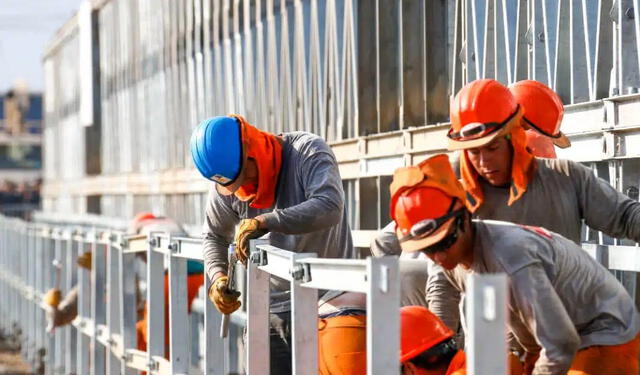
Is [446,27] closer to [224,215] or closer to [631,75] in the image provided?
[631,75]

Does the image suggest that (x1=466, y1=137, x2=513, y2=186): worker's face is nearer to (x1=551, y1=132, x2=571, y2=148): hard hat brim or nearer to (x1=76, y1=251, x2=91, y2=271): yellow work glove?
(x1=551, y1=132, x2=571, y2=148): hard hat brim

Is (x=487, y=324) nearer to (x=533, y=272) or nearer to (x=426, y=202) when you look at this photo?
(x=533, y=272)

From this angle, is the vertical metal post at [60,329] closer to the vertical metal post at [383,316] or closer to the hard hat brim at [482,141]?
the hard hat brim at [482,141]

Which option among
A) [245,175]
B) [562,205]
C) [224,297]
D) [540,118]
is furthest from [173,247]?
[562,205]

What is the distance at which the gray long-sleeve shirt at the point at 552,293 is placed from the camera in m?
4.40

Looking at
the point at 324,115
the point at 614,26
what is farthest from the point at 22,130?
the point at 614,26

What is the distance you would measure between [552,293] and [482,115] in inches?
51.9

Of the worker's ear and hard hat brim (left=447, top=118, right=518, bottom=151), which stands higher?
hard hat brim (left=447, top=118, right=518, bottom=151)

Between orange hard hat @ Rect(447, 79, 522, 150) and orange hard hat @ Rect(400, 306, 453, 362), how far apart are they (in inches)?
26.2

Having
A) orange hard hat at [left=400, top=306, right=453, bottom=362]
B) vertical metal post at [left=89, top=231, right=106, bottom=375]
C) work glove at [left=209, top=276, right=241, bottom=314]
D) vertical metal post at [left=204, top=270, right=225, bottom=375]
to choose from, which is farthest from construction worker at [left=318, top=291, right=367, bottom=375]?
vertical metal post at [left=89, top=231, right=106, bottom=375]

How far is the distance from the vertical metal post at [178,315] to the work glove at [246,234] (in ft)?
5.57

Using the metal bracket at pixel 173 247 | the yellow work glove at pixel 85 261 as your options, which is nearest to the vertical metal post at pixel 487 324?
the metal bracket at pixel 173 247

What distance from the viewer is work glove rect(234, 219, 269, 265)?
6094mm

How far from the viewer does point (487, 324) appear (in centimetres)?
379
